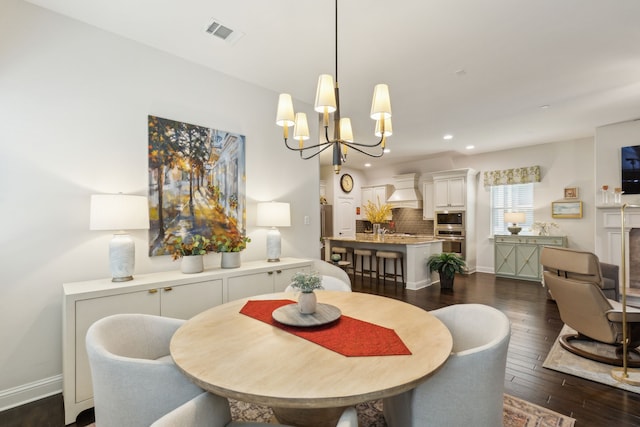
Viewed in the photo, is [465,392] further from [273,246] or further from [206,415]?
→ [273,246]

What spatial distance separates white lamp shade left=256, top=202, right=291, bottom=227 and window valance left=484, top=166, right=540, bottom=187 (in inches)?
225

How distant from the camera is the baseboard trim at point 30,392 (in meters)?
2.06

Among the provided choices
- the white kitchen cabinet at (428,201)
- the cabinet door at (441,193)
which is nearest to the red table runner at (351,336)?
the cabinet door at (441,193)

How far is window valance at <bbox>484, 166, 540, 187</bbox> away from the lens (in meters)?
6.35

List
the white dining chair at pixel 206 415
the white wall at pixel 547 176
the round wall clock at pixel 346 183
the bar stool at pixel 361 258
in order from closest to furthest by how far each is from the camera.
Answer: the white dining chair at pixel 206 415 → the white wall at pixel 547 176 → the bar stool at pixel 361 258 → the round wall clock at pixel 346 183

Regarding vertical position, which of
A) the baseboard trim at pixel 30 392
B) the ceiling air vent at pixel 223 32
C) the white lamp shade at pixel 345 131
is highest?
the ceiling air vent at pixel 223 32

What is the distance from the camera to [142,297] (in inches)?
88.6

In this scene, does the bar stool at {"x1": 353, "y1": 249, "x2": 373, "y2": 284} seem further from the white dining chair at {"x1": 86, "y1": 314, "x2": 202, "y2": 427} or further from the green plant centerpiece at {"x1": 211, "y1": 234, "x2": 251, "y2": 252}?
the white dining chair at {"x1": 86, "y1": 314, "x2": 202, "y2": 427}

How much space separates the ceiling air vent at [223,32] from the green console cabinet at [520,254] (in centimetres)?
631

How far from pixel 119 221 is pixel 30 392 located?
4.45ft

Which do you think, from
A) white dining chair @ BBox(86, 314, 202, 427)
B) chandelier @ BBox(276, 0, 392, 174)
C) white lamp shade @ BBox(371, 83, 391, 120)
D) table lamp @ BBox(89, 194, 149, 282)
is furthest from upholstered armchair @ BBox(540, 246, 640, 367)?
table lamp @ BBox(89, 194, 149, 282)

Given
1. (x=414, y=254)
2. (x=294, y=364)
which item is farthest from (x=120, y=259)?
(x=414, y=254)

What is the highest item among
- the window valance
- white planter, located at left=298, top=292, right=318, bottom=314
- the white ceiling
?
the white ceiling

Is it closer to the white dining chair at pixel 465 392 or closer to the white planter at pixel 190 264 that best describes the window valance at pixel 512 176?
the white dining chair at pixel 465 392
